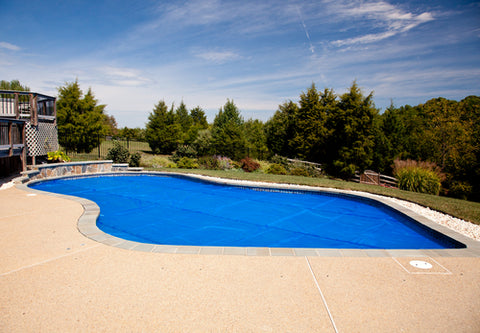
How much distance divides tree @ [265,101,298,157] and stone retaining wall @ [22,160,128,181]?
11.8 m

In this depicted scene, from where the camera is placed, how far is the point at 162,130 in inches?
842

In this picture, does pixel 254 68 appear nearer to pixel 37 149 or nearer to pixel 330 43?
pixel 330 43

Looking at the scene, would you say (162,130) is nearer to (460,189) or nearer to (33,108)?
(33,108)

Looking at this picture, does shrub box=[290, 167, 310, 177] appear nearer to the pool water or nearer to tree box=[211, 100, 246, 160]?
tree box=[211, 100, 246, 160]

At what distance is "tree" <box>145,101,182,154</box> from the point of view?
843 inches

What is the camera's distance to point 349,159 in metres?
15.0

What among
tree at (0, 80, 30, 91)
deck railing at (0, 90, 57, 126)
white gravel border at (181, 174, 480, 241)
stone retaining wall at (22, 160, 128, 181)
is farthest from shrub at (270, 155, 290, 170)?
tree at (0, 80, 30, 91)

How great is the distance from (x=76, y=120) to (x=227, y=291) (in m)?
19.7

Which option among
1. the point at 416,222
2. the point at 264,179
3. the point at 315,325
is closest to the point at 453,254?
the point at 416,222

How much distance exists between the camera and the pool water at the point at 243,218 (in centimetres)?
600

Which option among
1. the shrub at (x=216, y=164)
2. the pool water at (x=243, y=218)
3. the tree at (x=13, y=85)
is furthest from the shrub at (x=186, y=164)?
the tree at (x=13, y=85)

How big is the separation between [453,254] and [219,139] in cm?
1518

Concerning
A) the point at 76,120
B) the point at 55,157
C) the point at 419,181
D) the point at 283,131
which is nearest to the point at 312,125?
the point at 283,131

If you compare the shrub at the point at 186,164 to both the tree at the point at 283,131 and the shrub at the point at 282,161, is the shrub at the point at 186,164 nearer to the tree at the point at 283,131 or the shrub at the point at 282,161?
the shrub at the point at 282,161
